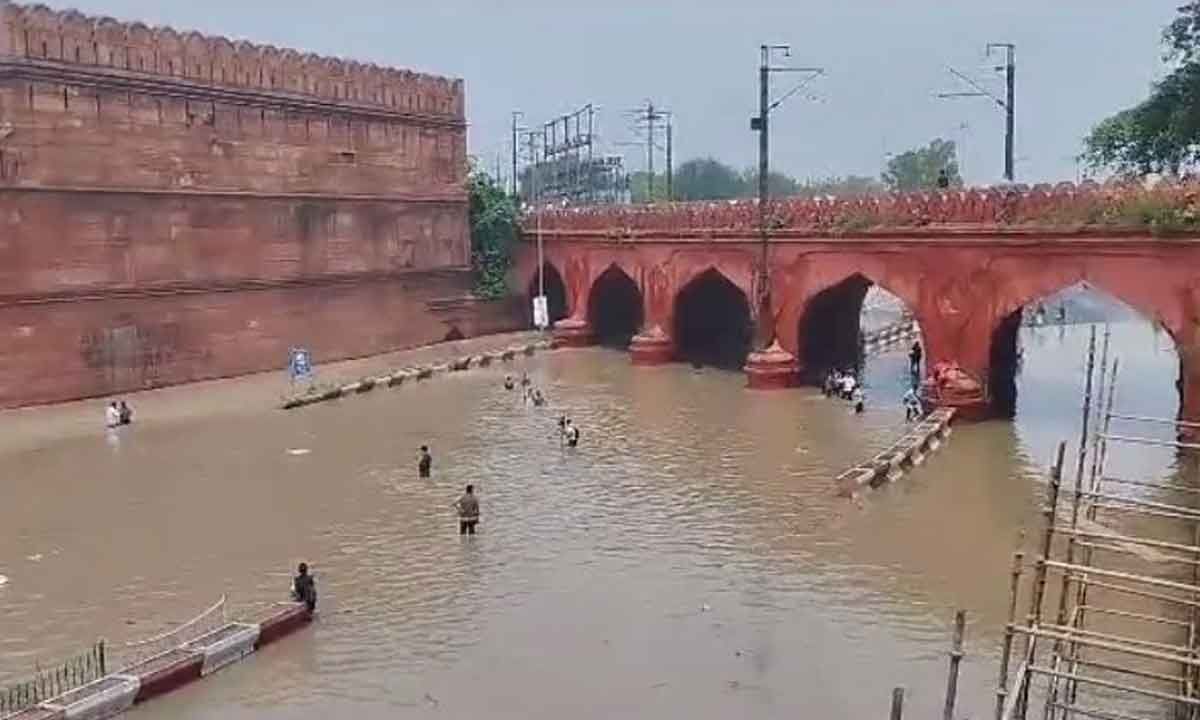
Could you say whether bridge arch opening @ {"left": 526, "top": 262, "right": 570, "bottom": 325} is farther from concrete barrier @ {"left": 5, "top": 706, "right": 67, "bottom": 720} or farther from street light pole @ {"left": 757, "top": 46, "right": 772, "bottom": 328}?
concrete barrier @ {"left": 5, "top": 706, "right": 67, "bottom": 720}

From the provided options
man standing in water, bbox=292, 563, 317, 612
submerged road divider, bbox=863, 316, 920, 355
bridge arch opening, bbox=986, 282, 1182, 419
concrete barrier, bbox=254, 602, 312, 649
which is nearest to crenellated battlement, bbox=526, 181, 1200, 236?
bridge arch opening, bbox=986, 282, 1182, 419

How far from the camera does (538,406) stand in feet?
92.8

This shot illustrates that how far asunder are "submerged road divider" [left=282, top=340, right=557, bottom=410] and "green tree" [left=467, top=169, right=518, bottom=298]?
3.22 metres

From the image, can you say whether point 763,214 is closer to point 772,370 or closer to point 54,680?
point 772,370

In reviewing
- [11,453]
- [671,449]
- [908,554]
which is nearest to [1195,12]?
[671,449]

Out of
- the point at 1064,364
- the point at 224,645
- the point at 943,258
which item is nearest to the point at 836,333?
the point at 943,258

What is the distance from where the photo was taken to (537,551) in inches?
650

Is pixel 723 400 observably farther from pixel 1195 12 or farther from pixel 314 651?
pixel 314 651

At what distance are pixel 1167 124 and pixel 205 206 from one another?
22.2 metres

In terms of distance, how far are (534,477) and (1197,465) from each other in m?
10.6

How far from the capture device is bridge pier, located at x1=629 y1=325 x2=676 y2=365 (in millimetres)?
35156

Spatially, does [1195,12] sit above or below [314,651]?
above

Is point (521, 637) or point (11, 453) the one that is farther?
point (11, 453)

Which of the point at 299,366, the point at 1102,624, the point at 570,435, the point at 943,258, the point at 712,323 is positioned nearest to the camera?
the point at 1102,624
